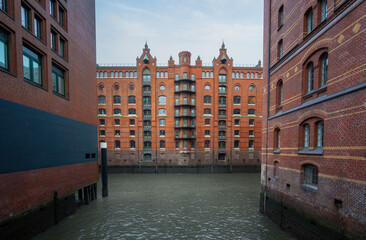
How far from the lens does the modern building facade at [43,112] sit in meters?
7.26

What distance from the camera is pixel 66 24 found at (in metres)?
11.7

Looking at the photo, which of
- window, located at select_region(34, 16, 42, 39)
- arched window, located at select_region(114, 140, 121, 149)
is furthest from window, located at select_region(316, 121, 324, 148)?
arched window, located at select_region(114, 140, 121, 149)

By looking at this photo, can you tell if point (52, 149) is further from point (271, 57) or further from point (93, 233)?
point (271, 57)

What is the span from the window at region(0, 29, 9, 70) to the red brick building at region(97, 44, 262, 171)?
2207 cm

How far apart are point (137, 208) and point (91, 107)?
8.64 metres

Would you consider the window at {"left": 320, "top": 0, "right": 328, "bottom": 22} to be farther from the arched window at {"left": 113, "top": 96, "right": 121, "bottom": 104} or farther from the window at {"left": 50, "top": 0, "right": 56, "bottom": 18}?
the arched window at {"left": 113, "top": 96, "right": 121, "bottom": 104}

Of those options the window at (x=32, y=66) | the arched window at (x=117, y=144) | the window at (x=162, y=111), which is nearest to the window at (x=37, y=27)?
the window at (x=32, y=66)

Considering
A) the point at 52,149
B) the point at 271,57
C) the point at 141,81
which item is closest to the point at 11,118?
the point at 52,149

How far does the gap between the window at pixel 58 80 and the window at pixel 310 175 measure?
1413 centimetres

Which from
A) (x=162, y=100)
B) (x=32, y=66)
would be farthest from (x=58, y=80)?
(x=162, y=100)

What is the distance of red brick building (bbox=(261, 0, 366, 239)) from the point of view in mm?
5988

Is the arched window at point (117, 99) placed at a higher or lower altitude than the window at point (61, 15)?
lower

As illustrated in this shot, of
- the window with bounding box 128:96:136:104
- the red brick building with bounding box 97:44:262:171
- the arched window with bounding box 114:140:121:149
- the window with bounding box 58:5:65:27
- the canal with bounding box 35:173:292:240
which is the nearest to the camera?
the canal with bounding box 35:173:292:240

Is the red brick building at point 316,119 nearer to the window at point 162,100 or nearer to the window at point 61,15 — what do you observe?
the window at point 61,15
